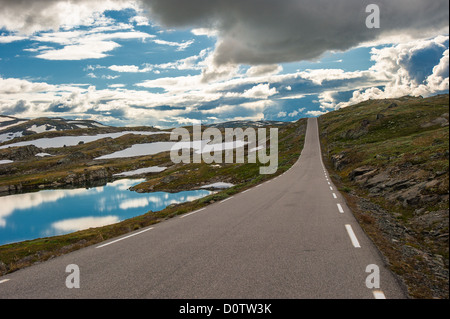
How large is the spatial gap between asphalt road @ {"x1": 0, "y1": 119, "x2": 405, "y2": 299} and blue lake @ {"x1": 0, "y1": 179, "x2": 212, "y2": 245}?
33752mm

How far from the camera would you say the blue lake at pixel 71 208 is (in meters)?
40.2

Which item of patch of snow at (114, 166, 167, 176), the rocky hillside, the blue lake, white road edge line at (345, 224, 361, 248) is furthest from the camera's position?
patch of snow at (114, 166, 167, 176)

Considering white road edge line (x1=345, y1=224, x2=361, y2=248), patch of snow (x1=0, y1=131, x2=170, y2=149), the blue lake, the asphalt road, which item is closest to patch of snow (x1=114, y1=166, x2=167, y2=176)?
the blue lake

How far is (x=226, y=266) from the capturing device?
6.94m

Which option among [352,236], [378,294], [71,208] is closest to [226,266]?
[378,294]

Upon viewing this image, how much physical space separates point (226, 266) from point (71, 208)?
5921cm

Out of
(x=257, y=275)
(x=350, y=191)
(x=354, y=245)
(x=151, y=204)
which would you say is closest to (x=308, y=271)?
(x=257, y=275)

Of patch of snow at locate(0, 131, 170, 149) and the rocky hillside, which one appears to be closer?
the rocky hillside

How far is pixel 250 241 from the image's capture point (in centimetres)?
916

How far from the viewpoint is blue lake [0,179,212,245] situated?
4019 centimetres

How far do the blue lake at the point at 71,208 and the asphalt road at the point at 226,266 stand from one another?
33752 millimetres

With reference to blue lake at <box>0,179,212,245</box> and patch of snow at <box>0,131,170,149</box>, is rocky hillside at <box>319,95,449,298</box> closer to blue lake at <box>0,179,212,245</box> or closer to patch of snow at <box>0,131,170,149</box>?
blue lake at <box>0,179,212,245</box>
